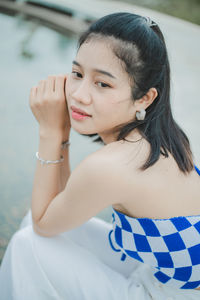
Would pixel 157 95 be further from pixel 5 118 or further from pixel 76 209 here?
pixel 5 118

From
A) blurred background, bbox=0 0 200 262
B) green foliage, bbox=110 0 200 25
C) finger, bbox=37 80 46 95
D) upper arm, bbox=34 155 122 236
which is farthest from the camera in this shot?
green foliage, bbox=110 0 200 25

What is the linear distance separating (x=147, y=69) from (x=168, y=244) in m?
0.76

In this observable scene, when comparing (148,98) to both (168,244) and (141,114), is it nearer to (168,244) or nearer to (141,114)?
(141,114)

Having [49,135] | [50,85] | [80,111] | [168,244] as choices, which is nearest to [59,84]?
[50,85]

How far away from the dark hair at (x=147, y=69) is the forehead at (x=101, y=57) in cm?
2

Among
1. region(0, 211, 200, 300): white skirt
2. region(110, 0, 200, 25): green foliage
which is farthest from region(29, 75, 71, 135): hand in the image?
region(110, 0, 200, 25): green foliage

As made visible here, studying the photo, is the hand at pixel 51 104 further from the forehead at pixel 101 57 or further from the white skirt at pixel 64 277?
the white skirt at pixel 64 277

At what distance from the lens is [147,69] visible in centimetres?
141

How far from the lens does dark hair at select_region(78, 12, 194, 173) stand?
4.47ft

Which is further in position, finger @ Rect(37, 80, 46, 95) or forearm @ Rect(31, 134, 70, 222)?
finger @ Rect(37, 80, 46, 95)

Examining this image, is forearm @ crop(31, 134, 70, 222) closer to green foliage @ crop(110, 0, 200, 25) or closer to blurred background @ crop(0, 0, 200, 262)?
blurred background @ crop(0, 0, 200, 262)

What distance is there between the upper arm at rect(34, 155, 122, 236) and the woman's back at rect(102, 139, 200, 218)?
5 cm

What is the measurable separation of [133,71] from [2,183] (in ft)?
6.85

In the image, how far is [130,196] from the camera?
1.39 meters
